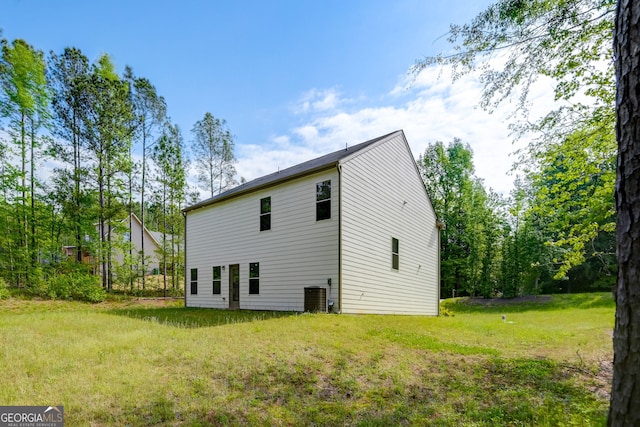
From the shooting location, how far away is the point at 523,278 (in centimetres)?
2378

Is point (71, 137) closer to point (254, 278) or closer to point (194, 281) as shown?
point (194, 281)

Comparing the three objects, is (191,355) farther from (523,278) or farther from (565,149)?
(523,278)

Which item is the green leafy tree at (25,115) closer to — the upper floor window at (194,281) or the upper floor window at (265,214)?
the upper floor window at (194,281)

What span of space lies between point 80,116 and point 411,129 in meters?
16.8

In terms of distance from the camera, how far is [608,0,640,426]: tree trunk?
1.41 metres

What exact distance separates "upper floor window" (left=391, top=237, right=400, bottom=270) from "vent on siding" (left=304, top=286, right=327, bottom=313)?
3662 mm

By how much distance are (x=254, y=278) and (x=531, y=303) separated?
17852 millimetres

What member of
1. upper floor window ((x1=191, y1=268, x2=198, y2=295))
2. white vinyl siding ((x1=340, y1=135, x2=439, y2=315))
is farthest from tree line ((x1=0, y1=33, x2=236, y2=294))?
white vinyl siding ((x1=340, y1=135, x2=439, y2=315))

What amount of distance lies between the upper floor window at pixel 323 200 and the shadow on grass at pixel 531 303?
14.7 metres

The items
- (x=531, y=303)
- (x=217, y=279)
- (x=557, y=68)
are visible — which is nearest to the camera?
(x=557, y=68)

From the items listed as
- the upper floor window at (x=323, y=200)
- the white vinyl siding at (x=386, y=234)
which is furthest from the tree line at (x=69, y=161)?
the white vinyl siding at (x=386, y=234)

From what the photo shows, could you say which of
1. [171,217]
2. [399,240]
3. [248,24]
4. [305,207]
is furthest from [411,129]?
[171,217]

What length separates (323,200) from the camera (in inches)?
416

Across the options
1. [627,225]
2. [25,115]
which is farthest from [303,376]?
[25,115]
